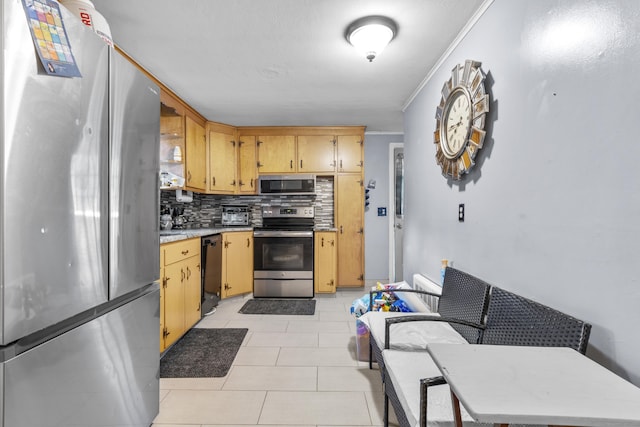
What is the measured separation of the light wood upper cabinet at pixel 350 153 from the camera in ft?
14.3

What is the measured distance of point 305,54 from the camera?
2367mm

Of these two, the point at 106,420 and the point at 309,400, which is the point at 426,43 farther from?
the point at 106,420

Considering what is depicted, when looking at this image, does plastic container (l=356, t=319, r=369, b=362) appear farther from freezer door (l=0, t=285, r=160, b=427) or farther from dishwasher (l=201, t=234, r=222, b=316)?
dishwasher (l=201, t=234, r=222, b=316)

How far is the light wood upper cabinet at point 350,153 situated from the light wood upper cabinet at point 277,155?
0.65 m

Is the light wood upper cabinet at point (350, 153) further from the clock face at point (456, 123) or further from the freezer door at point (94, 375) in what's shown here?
the freezer door at point (94, 375)

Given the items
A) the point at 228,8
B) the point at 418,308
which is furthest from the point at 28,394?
the point at 418,308

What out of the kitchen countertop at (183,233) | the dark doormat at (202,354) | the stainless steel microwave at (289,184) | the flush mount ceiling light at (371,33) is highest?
the flush mount ceiling light at (371,33)

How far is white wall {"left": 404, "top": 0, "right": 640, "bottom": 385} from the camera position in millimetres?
974

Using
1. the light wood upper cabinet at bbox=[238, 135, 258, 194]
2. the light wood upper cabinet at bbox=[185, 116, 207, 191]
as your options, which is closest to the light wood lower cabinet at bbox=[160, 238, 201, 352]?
the light wood upper cabinet at bbox=[185, 116, 207, 191]

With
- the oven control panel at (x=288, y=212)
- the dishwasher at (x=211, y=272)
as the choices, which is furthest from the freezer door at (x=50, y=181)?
the oven control panel at (x=288, y=212)

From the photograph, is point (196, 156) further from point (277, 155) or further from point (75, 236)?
point (75, 236)

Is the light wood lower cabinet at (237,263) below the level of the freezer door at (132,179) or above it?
below

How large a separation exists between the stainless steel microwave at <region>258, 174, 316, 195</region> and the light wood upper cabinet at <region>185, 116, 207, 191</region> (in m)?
0.82

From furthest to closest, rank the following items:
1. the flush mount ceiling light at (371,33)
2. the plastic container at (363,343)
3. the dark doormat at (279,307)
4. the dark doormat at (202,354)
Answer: the dark doormat at (279,307) → the plastic container at (363,343) → the dark doormat at (202,354) → the flush mount ceiling light at (371,33)
